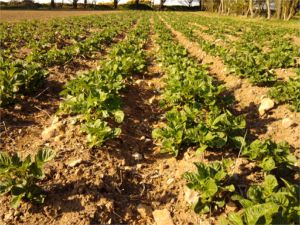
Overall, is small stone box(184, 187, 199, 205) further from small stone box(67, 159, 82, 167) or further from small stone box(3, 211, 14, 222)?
small stone box(3, 211, 14, 222)

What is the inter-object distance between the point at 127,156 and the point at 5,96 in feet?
8.52

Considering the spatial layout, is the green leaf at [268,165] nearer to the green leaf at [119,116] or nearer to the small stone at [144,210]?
the small stone at [144,210]

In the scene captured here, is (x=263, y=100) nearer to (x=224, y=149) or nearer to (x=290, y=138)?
(x=290, y=138)

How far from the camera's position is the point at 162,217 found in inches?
142

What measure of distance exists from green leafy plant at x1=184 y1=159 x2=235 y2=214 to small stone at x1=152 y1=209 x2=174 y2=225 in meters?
0.31


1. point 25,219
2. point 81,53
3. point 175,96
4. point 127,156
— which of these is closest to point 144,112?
point 175,96

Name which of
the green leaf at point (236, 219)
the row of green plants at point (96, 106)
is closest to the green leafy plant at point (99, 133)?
the row of green plants at point (96, 106)

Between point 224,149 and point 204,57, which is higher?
point 204,57

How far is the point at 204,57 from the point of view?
11.5 meters

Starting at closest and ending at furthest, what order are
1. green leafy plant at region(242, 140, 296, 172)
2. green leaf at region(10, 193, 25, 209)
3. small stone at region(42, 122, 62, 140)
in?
green leaf at region(10, 193, 25, 209) < green leafy plant at region(242, 140, 296, 172) < small stone at region(42, 122, 62, 140)

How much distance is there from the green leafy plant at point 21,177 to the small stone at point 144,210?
105cm

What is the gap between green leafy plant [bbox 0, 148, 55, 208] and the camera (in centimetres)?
342

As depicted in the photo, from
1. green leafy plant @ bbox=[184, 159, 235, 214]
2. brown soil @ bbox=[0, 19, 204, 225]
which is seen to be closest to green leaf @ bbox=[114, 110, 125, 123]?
brown soil @ bbox=[0, 19, 204, 225]

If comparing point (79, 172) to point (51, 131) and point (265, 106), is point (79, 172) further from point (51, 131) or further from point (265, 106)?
point (265, 106)
